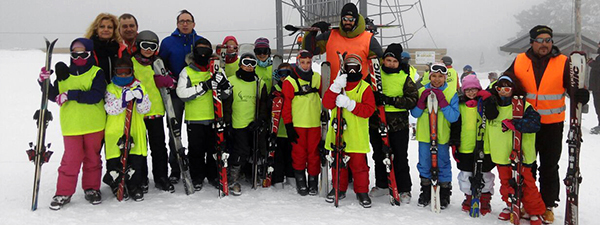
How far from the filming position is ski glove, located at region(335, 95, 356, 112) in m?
3.99

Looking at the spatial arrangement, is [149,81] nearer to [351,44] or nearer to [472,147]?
[351,44]

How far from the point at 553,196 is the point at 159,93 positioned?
14.1 feet

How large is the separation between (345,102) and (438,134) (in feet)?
3.62

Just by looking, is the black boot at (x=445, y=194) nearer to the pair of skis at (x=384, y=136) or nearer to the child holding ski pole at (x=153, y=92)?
the pair of skis at (x=384, y=136)

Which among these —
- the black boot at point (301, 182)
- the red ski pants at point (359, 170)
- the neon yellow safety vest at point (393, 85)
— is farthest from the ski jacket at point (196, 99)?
the neon yellow safety vest at point (393, 85)

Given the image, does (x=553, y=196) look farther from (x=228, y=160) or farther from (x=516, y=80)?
(x=228, y=160)

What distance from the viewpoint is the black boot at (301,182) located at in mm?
4660

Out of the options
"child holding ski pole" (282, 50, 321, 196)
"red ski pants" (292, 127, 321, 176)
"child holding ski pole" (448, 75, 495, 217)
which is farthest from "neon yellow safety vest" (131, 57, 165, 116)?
"child holding ski pole" (448, 75, 495, 217)

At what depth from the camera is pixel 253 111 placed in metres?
4.73

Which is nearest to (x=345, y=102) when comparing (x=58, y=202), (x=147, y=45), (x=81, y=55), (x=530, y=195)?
(x=530, y=195)

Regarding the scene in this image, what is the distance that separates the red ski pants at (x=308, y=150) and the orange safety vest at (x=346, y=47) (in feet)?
2.13

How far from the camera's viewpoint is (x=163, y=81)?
14.3 ft

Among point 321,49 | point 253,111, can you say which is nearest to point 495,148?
point 321,49

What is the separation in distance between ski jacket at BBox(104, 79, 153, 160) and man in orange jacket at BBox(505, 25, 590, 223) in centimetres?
390
